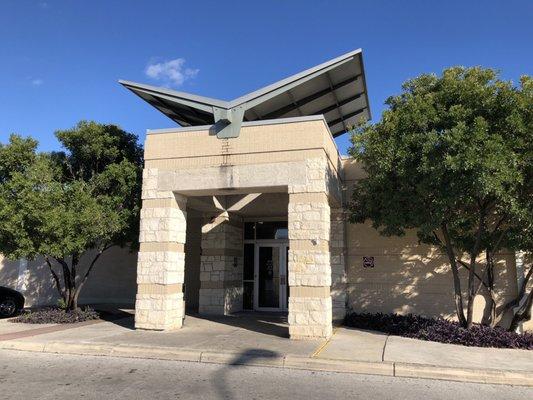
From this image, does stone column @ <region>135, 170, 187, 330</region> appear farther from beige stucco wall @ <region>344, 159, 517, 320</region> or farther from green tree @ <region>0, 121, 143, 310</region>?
beige stucco wall @ <region>344, 159, 517, 320</region>

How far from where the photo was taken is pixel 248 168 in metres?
11.2

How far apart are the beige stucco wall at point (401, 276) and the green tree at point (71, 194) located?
21.6 ft

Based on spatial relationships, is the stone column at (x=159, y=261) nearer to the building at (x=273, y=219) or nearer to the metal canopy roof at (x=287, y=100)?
the building at (x=273, y=219)

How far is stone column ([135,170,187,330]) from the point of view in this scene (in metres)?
11.3

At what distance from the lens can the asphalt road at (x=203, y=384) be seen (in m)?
6.48

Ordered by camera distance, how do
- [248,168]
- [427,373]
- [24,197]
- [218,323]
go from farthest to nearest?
[218,323] → [24,197] → [248,168] → [427,373]

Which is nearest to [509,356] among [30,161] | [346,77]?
[346,77]

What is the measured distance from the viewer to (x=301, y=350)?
892 centimetres

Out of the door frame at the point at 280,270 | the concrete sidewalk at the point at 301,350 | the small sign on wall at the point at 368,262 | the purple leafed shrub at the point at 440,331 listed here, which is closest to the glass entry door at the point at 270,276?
the door frame at the point at 280,270

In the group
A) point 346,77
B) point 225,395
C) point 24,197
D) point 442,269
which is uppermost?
point 346,77

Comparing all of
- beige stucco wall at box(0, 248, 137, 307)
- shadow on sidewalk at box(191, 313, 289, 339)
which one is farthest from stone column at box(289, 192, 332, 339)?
beige stucco wall at box(0, 248, 137, 307)

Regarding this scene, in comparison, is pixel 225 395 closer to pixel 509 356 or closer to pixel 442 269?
pixel 509 356

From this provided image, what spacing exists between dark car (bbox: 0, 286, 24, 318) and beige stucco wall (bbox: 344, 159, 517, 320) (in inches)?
415

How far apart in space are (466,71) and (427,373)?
22.2 ft
